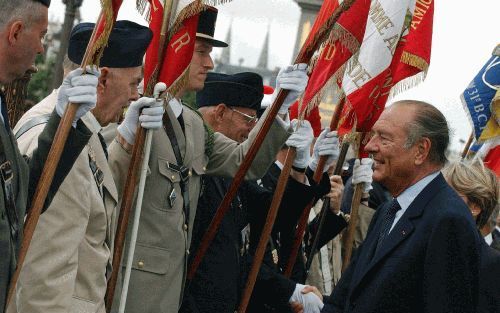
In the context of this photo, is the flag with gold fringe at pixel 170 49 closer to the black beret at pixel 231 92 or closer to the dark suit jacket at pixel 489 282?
the black beret at pixel 231 92

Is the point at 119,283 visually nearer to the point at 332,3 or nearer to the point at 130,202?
the point at 130,202

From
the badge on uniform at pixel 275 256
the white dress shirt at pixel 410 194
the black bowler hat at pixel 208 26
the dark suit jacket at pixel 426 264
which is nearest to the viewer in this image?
the dark suit jacket at pixel 426 264

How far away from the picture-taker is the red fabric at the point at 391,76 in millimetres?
6500

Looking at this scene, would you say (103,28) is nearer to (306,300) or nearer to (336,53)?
(336,53)

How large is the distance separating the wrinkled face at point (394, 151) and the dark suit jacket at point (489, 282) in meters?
0.53

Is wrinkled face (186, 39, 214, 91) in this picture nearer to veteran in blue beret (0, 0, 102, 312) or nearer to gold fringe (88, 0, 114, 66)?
gold fringe (88, 0, 114, 66)

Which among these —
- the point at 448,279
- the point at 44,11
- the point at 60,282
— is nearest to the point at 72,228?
the point at 60,282

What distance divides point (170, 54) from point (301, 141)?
135 cm

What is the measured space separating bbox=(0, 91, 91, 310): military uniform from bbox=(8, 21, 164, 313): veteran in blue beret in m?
0.21

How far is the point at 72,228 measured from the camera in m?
4.27

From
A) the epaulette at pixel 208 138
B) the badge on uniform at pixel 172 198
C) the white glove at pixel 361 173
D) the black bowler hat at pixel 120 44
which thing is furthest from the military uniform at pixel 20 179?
the white glove at pixel 361 173

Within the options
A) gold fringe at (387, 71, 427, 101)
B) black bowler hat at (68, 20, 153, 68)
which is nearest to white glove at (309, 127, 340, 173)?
gold fringe at (387, 71, 427, 101)

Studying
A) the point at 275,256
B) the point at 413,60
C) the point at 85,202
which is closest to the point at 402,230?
the point at 85,202

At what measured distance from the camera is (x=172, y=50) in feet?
17.2
